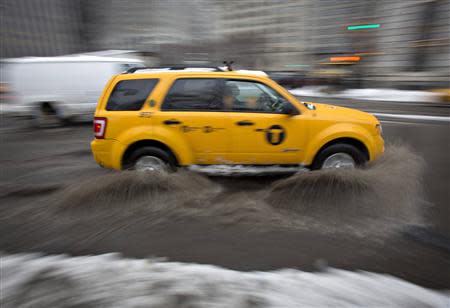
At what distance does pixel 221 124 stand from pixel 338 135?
1710mm

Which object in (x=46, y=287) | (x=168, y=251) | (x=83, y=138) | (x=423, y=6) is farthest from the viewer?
(x=423, y=6)

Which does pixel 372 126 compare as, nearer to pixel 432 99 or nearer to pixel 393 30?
pixel 432 99

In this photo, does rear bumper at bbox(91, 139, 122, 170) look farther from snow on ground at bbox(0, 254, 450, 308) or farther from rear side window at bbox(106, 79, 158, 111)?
snow on ground at bbox(0, 254, 450, 308)

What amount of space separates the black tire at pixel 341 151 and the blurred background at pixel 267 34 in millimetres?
17805

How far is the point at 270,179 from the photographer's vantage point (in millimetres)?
5480

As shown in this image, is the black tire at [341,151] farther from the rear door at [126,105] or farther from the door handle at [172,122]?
the rear door at [126,105]

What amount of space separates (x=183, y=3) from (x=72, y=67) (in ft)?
288

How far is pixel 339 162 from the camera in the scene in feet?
16.7

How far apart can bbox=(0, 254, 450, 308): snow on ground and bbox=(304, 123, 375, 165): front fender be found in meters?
2.14

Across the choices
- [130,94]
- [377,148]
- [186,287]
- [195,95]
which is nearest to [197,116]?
[195,95]

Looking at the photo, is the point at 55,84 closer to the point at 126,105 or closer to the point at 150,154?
the point at 126,105

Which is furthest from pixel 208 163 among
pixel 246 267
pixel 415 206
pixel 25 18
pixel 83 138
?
pixel 25 18

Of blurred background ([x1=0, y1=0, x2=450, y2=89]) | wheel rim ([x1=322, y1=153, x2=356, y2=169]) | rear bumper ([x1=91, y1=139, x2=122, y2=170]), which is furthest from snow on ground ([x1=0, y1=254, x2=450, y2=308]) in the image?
blurred background ([x1=0, y1=0, x2=450, y2=89])

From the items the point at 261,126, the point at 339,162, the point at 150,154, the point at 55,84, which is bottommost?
the point at 339,162
